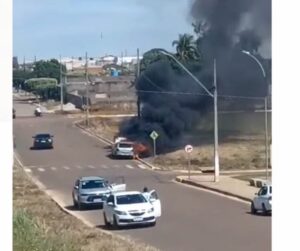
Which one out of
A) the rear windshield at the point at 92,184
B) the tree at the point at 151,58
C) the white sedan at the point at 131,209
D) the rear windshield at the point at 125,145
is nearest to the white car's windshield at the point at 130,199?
the white sedan at the point at 131,209

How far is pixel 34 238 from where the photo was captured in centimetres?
364

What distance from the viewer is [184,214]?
3.75m

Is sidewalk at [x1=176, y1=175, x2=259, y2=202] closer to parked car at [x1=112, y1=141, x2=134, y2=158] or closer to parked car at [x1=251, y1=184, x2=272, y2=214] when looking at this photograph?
parked car at [x1=251, y1=184, x2=272, y2=214]

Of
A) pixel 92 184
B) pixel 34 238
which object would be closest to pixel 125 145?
pixel 92 184

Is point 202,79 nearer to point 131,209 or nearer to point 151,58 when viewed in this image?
point 151,58

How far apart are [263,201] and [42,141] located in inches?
37.3

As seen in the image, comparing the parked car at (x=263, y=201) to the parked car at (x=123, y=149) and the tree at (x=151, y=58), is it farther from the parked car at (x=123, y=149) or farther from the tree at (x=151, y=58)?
the tree at (x=151, y=58)

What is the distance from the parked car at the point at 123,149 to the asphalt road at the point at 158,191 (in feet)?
0.10

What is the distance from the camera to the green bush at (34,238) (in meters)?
3.62

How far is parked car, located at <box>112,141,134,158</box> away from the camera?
3.87 meters
